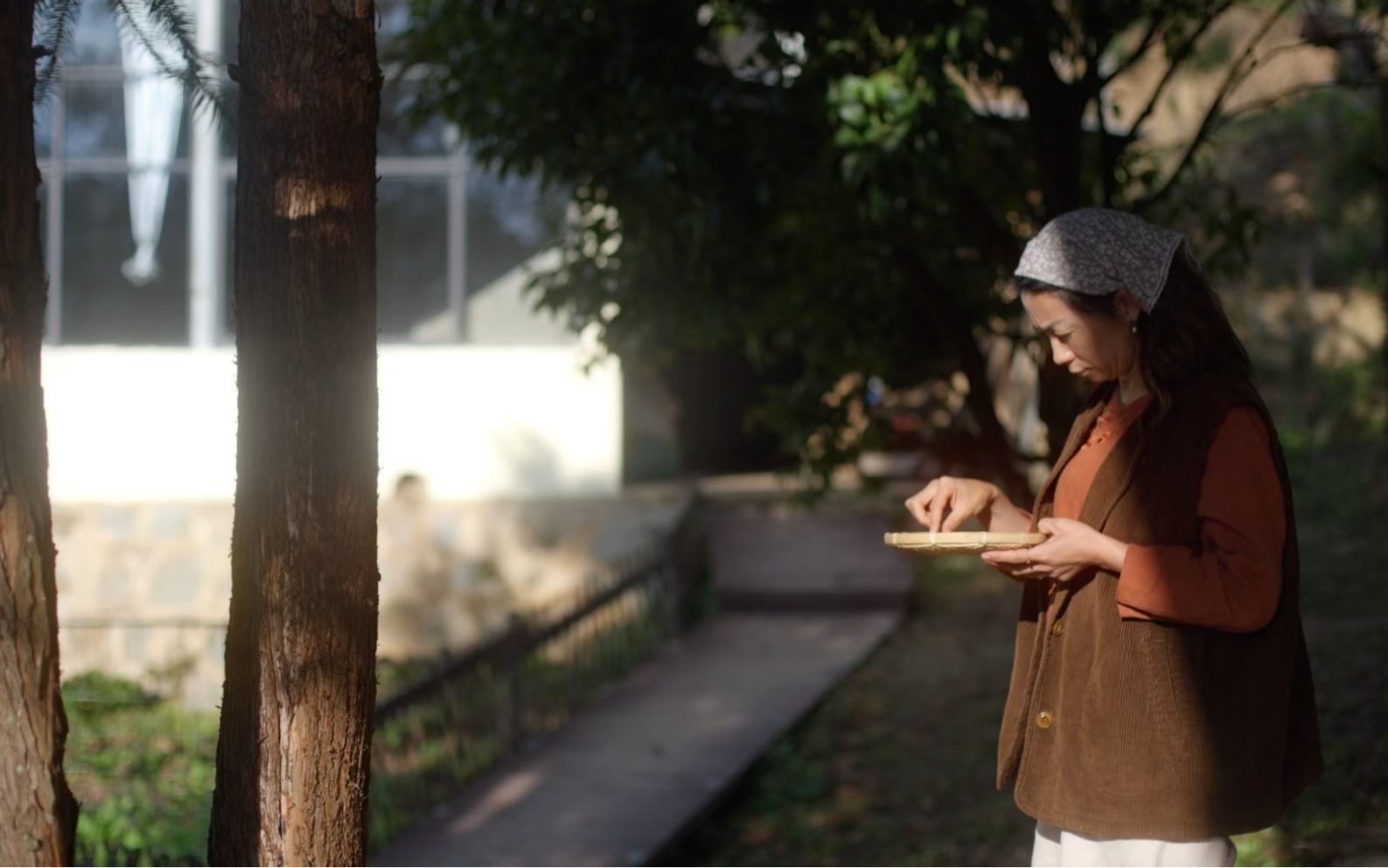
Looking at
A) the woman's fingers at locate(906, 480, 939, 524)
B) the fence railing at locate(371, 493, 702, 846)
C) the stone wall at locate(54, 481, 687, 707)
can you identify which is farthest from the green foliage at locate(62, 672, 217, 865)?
the woman's fingers at locate(906, 480, 939, 524)

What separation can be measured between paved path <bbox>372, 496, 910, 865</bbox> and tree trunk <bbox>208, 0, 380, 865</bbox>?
9.34 feet

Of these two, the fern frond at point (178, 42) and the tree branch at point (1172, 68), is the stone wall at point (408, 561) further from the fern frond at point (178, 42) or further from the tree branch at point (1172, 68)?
the fern frond at point (178, 42)

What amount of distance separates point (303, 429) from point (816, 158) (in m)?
3.12

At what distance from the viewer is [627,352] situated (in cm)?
631

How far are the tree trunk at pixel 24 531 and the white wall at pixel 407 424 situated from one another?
22.5ft

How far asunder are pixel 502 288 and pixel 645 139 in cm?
509

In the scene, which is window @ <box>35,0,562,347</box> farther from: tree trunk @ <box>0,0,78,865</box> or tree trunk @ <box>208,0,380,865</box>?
tree trunk @ <box>208,0,380,865</box>

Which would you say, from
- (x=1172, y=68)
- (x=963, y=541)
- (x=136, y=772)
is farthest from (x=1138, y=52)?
(x=136, y=772)

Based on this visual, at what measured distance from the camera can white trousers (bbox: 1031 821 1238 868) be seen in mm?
2691

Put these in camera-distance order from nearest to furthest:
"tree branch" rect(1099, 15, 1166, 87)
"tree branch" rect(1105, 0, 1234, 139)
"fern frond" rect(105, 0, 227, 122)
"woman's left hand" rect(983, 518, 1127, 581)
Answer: "woman's left hand" rect(983, 518, 1127, 581) < "fern frond" rect(105, 0, 227, 122) < "tree branch" rect(1105, 0, 1234, 139) < "tree branch" rect(1099, 15, 1166, 87)

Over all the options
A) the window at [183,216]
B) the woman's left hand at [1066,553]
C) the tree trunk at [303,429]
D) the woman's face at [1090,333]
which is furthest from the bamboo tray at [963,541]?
the window at [183,216]

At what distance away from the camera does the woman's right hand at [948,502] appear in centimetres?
308

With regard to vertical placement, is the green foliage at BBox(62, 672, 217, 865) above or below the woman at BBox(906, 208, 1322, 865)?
below

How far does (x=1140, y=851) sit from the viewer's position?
8.91 ft
